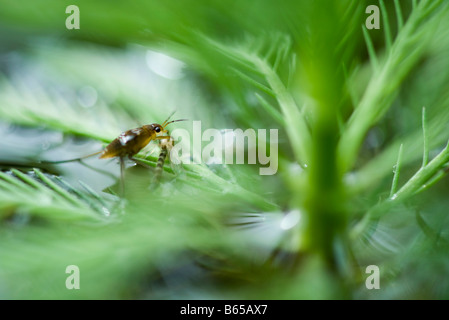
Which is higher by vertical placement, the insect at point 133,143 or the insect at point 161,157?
the insect at point 133,143

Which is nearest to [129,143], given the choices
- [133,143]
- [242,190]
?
[133,143]

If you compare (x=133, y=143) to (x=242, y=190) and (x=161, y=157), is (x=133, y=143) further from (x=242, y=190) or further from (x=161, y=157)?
(x=242, y=190)

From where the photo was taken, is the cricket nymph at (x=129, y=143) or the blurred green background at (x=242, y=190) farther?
the cricket nymph at (x=129, y=143)

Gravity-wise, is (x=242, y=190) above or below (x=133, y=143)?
below

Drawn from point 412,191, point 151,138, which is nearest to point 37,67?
point 151,138

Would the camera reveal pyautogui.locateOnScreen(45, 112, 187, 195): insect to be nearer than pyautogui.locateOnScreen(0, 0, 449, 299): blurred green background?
No
